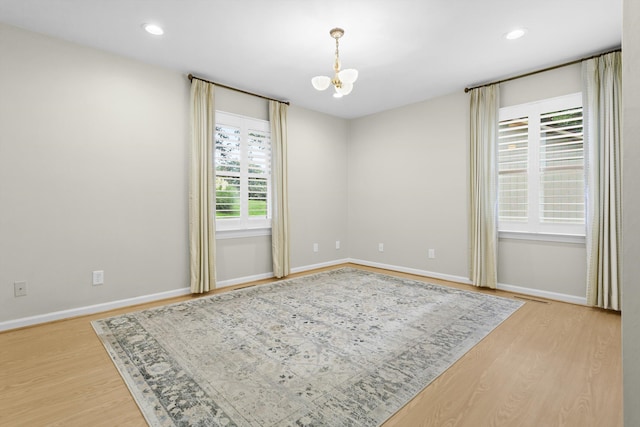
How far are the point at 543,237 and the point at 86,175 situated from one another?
205 inches

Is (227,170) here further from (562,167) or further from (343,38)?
(562,167)

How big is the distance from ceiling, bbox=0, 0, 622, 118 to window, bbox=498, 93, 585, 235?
1.87 ft

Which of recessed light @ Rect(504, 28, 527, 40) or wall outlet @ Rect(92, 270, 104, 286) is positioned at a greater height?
recessed light @ Rect(504, 28, 527, 40)

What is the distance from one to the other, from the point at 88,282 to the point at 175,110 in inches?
85.1

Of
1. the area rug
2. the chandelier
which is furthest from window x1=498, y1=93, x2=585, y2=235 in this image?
the chandelier

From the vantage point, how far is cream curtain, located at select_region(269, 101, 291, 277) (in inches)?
185

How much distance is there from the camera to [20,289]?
9.37 ft

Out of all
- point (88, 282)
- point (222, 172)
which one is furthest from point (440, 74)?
point (88, 282)

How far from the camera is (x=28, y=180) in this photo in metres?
2.90

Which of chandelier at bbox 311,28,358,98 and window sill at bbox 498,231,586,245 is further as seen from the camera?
window sill at bbox 498,231,586,245

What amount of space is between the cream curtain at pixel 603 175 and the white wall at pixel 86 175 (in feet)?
15.2

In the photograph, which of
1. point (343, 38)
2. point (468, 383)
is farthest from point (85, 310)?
point (343, 38)

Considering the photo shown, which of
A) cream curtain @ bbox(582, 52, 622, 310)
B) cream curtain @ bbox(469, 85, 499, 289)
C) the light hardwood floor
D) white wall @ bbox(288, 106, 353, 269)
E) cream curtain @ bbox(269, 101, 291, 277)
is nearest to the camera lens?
the light hardwood floor

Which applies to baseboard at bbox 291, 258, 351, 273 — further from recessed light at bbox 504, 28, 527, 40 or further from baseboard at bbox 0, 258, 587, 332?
recessed light at bbox 504, 28, 527, 40
